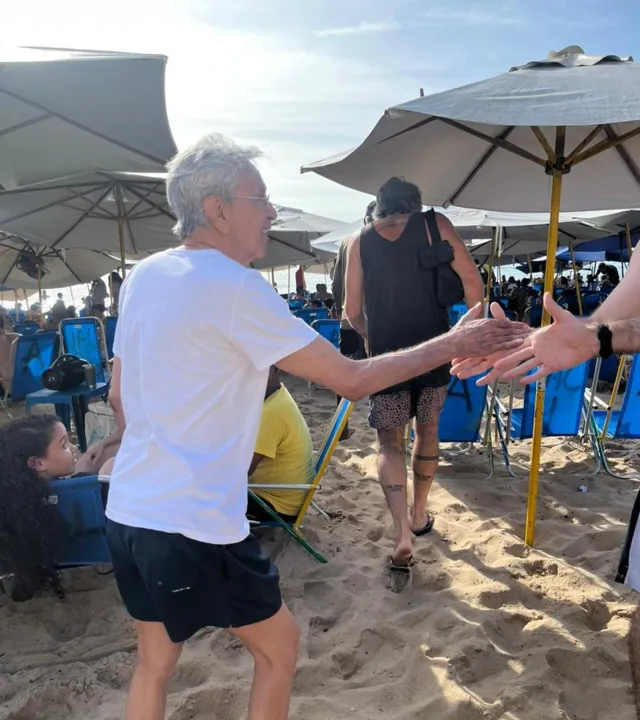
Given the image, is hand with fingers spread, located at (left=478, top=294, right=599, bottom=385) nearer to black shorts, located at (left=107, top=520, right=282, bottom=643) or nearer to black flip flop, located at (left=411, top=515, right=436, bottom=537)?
black shorts, located at (left=107, top=520, right=282, bottom=643)

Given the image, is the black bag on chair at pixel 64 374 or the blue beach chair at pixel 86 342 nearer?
the black bag on chair at pixel 64 374

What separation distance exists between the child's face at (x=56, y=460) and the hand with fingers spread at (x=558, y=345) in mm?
1860

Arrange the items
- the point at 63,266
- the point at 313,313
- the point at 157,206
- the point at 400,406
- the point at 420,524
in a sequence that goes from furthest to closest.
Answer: the point at 63,266, the point at 313,313, the point at 157,206, the point at 420,524, the point at 400,406

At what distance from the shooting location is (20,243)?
11.2 m

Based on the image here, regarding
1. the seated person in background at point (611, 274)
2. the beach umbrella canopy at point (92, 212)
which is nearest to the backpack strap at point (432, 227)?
the beach umbrella canopy at point (92, 212)

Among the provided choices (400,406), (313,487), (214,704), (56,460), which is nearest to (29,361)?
(56,460)

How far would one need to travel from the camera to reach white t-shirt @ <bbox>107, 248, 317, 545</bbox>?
53.9 inches

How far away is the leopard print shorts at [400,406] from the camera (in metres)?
3.05

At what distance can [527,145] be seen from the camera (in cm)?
389

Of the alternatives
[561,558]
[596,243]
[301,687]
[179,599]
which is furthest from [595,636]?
[596,243]

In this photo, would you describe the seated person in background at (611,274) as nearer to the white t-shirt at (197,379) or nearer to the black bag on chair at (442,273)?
the black bag on chair at (442,273)

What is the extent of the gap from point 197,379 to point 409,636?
1634 millimetres

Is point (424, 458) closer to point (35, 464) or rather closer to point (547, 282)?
point (547, 282)

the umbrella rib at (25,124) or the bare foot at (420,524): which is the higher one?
the umbrella rib at (25,124)
